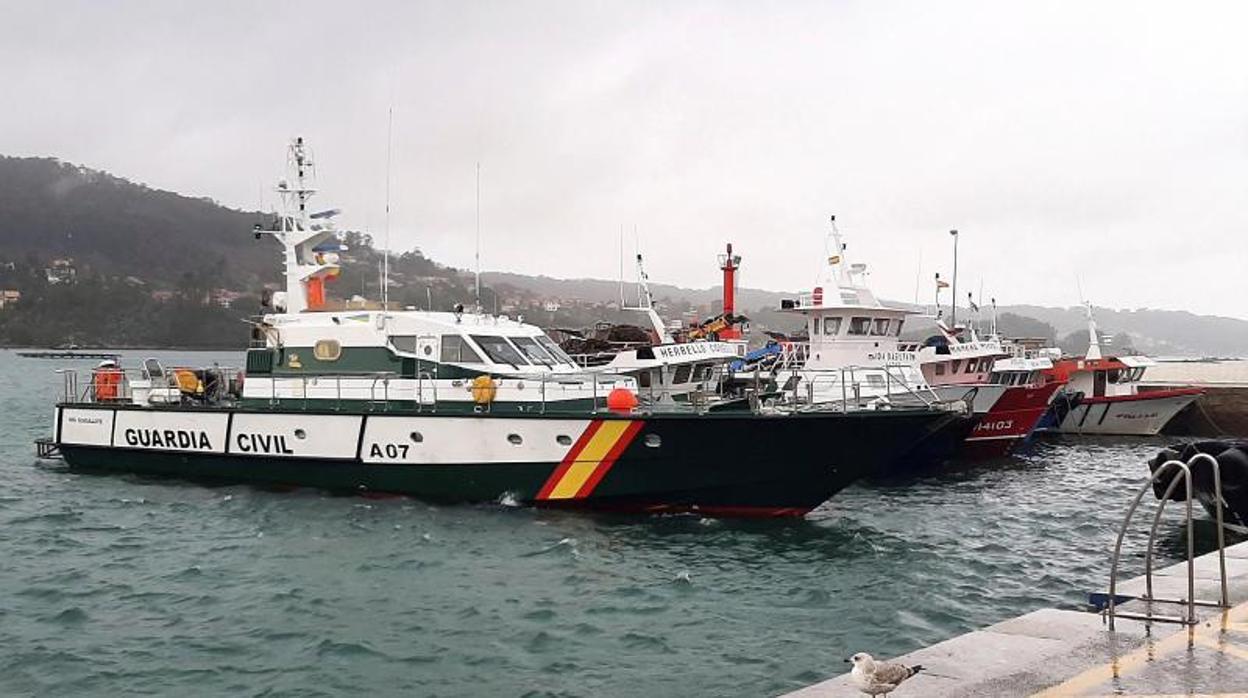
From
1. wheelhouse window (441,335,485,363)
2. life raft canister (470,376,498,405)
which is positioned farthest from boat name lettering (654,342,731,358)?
life raft canister (470,376,498,405)

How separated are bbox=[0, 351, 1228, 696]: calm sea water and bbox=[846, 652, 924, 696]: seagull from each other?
335 cm

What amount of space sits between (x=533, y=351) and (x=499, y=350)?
0.86 meters

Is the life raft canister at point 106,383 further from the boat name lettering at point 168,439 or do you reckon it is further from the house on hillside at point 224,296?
the house on hillside at point 224,296

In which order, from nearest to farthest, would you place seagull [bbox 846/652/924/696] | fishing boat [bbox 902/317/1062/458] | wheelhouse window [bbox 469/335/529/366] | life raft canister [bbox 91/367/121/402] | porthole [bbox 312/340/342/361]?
seagull [bbox 846/652/924/696] → wheelhouse window [bbox 469/335/529/366] → porthole [bbox 312/340/342/361] → life raft canister [bbox 91/367/121/402] → fishing boat [bbox 902/317/1062/458]

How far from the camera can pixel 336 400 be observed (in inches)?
704

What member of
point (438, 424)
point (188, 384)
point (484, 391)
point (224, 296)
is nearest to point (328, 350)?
point (438, 424)

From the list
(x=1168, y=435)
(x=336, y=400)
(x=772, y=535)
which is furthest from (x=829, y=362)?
(x=1168, y=435)

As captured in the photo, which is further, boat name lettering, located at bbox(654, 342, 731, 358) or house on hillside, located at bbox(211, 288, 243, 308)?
house on hillside, located at bbox(211, 288, 243, 308)

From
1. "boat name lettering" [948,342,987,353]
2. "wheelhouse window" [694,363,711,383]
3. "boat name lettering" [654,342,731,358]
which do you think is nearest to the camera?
"boat name lettering" [654,342,731,358]

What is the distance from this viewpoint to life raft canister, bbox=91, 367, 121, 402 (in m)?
21.1

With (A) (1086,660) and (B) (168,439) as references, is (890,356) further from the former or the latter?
(A) (1086,660)

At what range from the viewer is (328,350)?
60.3 feet

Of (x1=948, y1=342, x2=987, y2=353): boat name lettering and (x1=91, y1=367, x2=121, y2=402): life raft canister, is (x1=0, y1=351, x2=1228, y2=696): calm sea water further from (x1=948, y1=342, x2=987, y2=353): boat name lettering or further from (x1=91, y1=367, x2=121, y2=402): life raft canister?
(x1=948, y1=342, x2=987, y2=353): boat name lettering

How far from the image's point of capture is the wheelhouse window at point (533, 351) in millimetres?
18453
